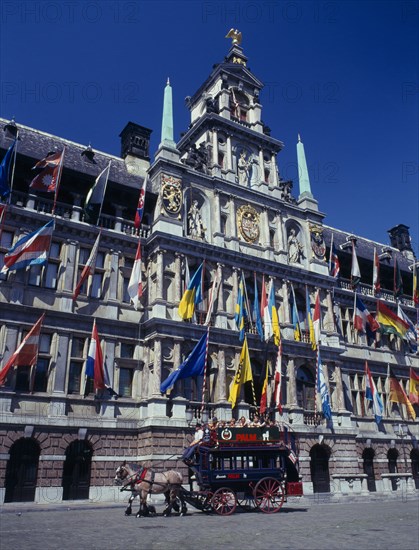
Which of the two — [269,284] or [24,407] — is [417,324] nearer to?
[269,284]

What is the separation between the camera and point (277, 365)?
29562 millimetres

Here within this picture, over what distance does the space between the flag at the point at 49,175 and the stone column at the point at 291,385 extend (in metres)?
17.6

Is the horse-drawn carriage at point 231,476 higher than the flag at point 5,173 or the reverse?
the reverse

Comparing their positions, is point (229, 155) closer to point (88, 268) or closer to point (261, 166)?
point (261, 166)

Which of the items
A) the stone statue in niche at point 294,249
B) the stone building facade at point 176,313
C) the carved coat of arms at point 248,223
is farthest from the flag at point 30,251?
the stone statue in niche at point 294,249

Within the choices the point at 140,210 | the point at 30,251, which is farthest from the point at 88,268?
the point at 140,210

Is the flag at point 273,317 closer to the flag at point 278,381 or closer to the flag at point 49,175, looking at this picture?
the flag at point 278,381

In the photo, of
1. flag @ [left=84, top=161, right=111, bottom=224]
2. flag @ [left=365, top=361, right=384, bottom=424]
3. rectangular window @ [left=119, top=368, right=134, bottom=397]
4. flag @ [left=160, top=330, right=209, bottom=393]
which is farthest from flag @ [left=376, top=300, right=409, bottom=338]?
flag @ [left=84, top=161, right=111, bottom=224]

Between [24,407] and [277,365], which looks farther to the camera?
[277,365]

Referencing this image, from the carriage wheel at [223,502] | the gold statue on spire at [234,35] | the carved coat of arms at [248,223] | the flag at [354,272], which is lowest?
the carriage wheel at [223,502]

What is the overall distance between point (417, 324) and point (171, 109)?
1064 inches

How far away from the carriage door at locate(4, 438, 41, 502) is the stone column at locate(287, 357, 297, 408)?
14.9 m

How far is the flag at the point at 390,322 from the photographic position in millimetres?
36531

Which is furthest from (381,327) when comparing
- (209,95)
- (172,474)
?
(172,474)
